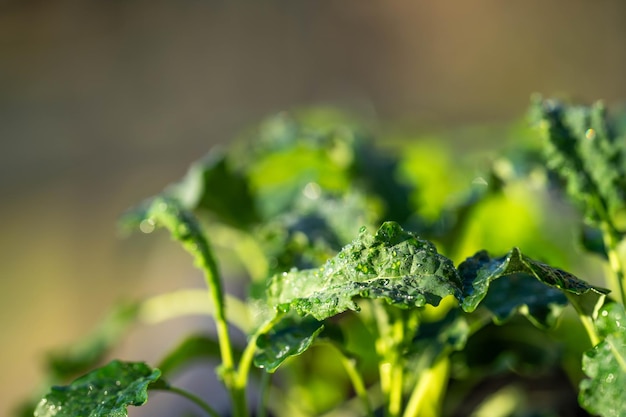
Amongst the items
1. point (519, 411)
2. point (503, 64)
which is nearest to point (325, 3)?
point (503, 64)

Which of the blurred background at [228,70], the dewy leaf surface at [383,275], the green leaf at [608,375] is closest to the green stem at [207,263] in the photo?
the dewy leaf surface at [383,275]

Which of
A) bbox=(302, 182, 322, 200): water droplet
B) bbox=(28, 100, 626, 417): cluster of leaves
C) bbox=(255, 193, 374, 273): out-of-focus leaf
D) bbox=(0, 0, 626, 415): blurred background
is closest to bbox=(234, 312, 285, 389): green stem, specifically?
bbox=(28, 100, 626, 417): cluster of leaves

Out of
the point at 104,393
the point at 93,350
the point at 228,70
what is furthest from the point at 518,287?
the point at 228,70

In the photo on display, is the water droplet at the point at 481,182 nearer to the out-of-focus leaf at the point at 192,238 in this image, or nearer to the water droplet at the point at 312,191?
the water droplet at the point at 312,191

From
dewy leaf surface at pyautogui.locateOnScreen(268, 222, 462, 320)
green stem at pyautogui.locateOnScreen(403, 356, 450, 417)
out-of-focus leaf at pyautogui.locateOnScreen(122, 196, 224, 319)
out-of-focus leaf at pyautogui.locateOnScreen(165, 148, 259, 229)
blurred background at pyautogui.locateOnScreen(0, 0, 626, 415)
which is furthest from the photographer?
blurred background at pyautogui.locateOnScreen(0, 0, 626, 415)

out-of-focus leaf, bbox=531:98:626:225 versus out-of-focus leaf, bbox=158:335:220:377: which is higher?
out-of-focus leaf, bbox=158:335:220:377

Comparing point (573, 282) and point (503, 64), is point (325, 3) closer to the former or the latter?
Answer: point (503, 64)

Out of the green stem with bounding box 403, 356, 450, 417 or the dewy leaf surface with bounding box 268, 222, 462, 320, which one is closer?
the dewy leaf surface with bounding box 268, 222, 462, 320

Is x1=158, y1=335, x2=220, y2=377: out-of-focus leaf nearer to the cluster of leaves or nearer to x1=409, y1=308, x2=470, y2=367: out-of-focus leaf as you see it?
the cluster of leaves

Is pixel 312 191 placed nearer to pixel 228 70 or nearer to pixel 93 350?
pixel 93 350
